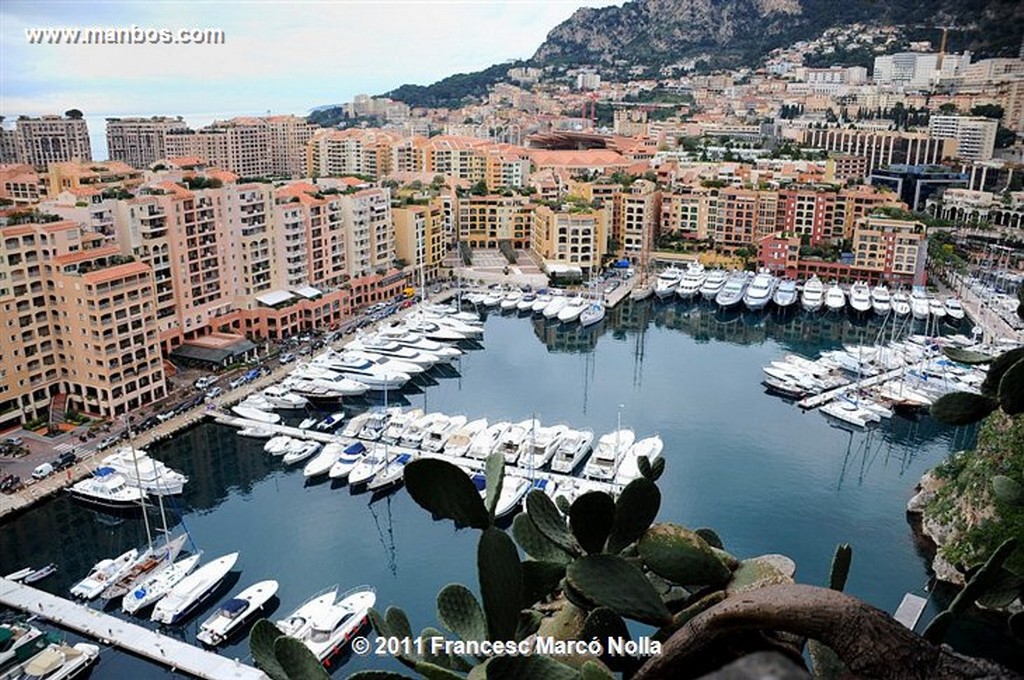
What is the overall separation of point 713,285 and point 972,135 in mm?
27758

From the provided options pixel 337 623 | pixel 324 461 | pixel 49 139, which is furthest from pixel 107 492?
pixel 49 139

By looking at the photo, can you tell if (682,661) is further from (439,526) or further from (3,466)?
(3,466)

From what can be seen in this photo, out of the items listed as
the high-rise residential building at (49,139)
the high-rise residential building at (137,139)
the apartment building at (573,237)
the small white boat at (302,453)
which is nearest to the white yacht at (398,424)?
the small white boat at (302,453)

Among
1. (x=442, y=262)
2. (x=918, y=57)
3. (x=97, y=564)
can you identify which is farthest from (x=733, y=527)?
(x=918, y=57)

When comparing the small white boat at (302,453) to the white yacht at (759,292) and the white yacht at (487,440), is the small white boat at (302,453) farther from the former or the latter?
the white yacht at (759,292)

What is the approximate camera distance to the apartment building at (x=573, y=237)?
108 ft

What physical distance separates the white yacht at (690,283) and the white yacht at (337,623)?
74.0 feet

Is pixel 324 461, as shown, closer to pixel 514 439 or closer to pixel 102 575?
pixel 514 439

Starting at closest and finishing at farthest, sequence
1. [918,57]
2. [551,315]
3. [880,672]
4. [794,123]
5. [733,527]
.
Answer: [880,672] → [733,527] → [551,315] → [794,123] → [918,57]

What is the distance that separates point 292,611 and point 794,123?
189ft

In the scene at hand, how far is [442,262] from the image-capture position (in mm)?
34062

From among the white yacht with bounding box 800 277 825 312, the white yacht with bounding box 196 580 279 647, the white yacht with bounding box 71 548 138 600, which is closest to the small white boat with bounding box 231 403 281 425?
the white yacht with bounding box 71 548 138 600

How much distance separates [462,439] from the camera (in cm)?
1733

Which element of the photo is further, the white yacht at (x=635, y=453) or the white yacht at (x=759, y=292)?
the white yacht at (x=759, y=292)
